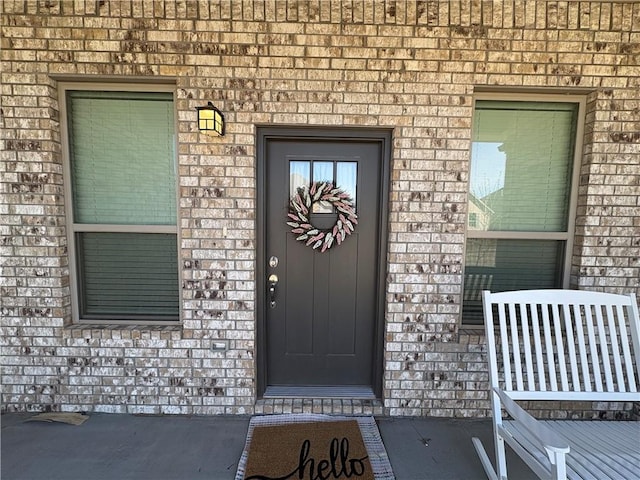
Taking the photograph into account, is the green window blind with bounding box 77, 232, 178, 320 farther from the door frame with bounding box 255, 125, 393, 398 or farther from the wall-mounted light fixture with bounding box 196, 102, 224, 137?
the wall-mounted light fixture with bounding box 196, 102, 224, 137

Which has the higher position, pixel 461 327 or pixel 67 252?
pixel 67 252

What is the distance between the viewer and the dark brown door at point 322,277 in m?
2.19

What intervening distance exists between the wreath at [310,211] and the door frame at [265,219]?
0.70 feet

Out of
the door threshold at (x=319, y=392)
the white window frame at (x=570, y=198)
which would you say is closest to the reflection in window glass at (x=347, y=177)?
the white window frame at (x=570, y=198)

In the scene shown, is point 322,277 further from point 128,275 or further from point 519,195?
point 519,195

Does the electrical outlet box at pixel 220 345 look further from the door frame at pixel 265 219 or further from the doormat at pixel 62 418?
the doormat at pixel 62 418

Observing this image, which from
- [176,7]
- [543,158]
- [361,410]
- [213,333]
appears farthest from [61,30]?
[543,158]

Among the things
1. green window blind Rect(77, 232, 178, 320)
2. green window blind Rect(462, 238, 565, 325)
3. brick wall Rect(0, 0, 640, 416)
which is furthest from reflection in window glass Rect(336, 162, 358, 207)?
green window blind Rect(77, 232, 178, 320)

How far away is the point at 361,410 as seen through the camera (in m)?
2.19

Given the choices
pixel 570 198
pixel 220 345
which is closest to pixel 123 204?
pixel 220 345

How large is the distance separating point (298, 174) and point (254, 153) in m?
0.34

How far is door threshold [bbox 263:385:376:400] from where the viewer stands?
2.27 meters

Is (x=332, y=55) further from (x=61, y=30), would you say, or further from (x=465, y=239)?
(x=61, y=30)

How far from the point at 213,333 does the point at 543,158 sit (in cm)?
266
